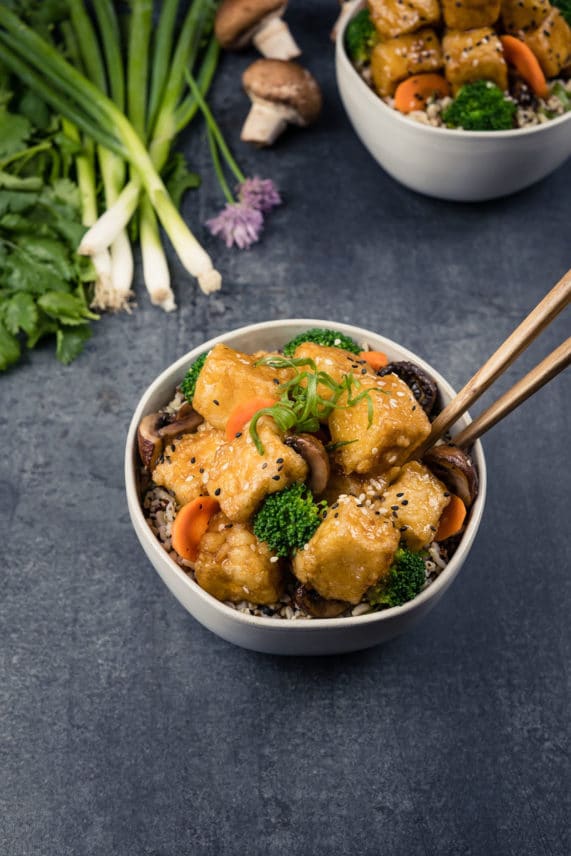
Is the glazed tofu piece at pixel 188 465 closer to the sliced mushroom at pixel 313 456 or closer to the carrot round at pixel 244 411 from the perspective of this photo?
the carrot round at pixel 244 411

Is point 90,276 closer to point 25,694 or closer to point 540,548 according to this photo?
point 25,694

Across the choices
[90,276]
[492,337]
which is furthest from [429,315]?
[90,276]

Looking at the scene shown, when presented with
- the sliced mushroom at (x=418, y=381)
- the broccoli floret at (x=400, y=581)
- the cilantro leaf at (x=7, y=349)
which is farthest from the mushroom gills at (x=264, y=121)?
the broccoli floret at (x=400, y=581)

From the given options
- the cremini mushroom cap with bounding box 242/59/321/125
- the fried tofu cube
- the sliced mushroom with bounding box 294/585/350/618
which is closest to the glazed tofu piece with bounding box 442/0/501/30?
the fried tofu cube

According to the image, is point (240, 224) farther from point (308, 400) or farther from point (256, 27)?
point (308, 400)

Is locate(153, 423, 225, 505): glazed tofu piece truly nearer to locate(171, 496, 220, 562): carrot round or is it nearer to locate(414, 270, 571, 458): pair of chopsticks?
locate(171, 496, 220, 562): carrot round

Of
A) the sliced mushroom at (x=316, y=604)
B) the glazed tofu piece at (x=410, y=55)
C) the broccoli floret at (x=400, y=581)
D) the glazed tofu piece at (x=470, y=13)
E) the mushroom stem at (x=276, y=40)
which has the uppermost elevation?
the glazed tofu piece at (x=470, y=13)

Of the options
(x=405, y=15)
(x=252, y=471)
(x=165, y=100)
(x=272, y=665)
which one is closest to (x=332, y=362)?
(x=252, y=471)
